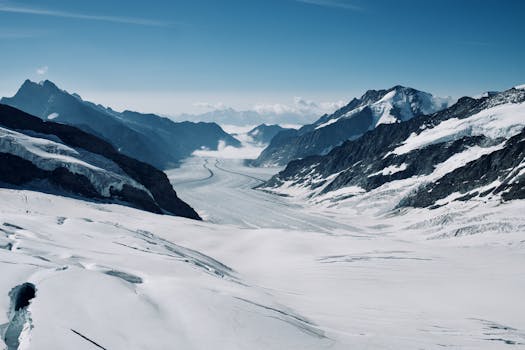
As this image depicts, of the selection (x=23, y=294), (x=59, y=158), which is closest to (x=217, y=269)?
(x=23, y=294)

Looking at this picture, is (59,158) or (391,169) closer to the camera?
(59,158)

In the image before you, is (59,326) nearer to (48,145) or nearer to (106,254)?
(106,254)

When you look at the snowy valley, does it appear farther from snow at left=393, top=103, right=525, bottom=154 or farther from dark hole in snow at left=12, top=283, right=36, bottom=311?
snow at left=393, top=103, right=525, bottom=154

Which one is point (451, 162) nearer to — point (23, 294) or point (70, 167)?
point (70, 167)

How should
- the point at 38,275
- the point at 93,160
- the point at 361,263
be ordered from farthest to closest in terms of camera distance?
the point at 93,160 → the point at 361,263 → the point at 38,275

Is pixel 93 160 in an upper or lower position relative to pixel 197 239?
upper

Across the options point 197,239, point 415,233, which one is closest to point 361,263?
point 197,239

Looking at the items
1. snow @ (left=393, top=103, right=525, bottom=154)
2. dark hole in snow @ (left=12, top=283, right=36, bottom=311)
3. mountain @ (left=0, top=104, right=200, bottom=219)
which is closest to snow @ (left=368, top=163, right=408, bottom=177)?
snow @ (left=393, top=103, right=525, bottom=154)
